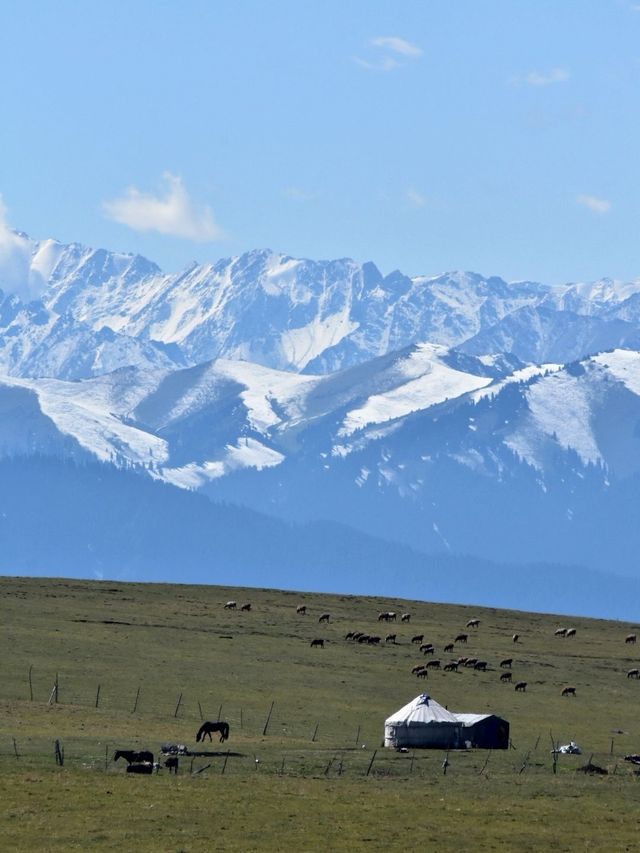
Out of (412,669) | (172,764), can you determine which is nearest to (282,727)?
(172,764)

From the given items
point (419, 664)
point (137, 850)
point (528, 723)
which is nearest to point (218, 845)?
point (137, 850)

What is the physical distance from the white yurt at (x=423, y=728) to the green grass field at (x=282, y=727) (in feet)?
5.95

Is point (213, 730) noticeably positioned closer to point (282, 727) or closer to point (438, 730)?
point (282, 727)

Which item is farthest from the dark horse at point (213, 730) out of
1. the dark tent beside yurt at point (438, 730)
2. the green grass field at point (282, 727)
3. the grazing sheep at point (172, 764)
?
the grazing sheep at point (172, 764)

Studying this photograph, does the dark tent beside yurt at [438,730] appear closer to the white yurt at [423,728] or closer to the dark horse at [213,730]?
the white yurt at [423,728]

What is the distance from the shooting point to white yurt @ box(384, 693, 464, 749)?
298ft

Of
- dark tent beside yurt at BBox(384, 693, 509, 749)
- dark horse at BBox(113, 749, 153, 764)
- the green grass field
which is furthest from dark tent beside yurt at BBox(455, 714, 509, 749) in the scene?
dark horse at BBox(113, 749, 153, 764)

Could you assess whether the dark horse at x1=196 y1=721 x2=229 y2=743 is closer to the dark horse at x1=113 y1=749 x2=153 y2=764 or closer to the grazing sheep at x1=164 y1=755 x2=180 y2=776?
the dark horse at x1=113 y1=749 x2=153 y2=764

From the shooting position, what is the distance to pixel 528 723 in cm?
10238

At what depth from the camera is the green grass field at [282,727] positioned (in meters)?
62.9

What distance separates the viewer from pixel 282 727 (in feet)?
312

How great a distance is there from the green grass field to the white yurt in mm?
1812

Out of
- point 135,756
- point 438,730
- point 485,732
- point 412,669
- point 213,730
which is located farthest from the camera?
point 412,669

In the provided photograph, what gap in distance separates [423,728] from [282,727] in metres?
8.00
